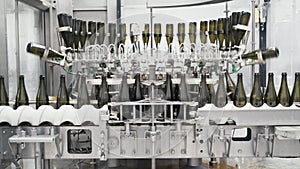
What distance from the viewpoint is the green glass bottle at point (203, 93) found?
947mm

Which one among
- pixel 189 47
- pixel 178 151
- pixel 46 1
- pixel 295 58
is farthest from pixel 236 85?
pixel 46 1

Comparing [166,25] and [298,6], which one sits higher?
[298,6]

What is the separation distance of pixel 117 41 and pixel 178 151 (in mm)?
350

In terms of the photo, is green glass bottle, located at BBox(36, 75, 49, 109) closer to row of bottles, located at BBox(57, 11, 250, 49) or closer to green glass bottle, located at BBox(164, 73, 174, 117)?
row of bottles, located at BBox(57, 11, 250, 49)

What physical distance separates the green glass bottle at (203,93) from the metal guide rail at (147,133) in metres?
0.02

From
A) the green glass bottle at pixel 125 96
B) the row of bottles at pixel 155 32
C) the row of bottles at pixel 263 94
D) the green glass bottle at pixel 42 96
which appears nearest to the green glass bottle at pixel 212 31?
the row of bottles at pixel 155 32

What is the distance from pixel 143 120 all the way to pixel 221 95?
0.25 m

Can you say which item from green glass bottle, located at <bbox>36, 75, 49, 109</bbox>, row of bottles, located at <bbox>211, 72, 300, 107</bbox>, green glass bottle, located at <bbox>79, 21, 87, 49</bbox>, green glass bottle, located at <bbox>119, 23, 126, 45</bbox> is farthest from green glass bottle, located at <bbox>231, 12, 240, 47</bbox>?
green glass bottle, located at <bbox>36, 75, 49, 109</bbox>

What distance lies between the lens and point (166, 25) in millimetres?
1010

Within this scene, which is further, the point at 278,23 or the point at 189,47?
the point at 278,23

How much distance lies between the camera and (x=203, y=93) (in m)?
0.98

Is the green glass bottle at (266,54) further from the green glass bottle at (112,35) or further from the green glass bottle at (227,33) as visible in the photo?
the green glass bottle at (112,35)

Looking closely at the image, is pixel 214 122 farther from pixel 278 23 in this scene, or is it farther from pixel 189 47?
pixel 278 23

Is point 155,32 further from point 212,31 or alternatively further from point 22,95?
point 22,95
